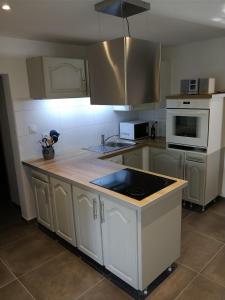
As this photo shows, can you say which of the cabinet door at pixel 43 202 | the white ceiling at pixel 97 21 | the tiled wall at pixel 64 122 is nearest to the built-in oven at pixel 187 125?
the white ceiling at pixel 97 21

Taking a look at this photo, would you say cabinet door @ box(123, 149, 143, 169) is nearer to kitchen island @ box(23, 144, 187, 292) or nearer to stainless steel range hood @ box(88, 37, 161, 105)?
kitchen island @ box(23, 144, 187, 292)

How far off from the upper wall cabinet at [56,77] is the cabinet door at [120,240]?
1455 millimetres

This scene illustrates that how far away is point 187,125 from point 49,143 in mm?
1843

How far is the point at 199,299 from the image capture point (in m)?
1.96

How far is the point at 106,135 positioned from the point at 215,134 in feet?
5.31

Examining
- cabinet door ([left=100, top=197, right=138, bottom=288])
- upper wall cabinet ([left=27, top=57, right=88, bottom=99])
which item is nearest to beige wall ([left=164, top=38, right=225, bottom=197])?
upper wall cabinet ([left=27, top=57, right=88, bottom=99])

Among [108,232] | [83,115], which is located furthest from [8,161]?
[108,232]

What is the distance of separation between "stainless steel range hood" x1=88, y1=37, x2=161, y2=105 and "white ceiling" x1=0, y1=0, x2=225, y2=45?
1.06 feet

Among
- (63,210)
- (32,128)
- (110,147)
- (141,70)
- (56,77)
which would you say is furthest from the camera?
(110,147)

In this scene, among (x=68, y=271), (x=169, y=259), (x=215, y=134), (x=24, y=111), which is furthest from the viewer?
(x=215, y=134)

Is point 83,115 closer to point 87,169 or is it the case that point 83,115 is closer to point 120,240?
point 87,169

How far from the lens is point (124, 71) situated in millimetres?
1740

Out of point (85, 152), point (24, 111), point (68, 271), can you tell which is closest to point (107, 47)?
point (24, 111)

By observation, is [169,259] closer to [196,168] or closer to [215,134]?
[196,168]
